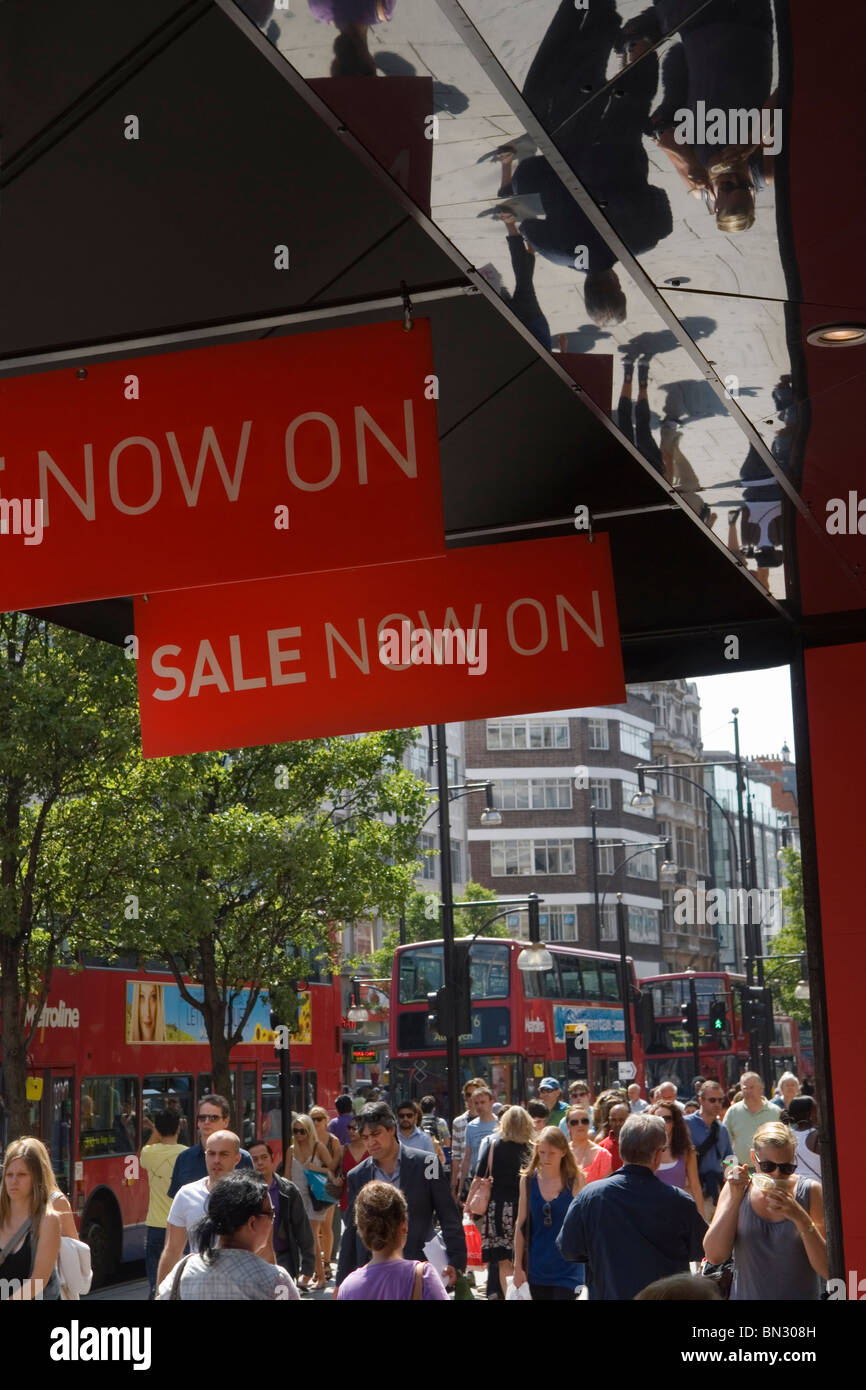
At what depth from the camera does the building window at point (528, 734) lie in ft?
276

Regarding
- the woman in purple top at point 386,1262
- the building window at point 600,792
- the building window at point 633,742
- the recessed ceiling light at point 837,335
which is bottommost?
the woman in purple top at point 386,1262

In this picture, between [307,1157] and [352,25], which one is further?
[307,1157]

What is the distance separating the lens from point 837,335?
14.2ft

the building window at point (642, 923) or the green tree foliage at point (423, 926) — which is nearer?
the green tree foliage at point (423, 926)

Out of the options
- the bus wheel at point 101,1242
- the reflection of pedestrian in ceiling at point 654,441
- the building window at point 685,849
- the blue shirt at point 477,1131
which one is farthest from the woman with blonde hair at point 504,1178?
the building window at point 685,849

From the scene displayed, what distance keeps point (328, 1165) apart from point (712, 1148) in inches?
217

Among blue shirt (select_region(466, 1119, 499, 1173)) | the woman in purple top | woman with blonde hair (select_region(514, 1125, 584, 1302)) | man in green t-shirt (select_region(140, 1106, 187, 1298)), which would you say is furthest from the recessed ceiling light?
blue shirt (select_region(466, 1119, 499, 1173))

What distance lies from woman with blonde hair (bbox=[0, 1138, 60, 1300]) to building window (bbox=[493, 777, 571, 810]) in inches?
3062

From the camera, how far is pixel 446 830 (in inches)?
919

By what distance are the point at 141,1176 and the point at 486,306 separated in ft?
55.1

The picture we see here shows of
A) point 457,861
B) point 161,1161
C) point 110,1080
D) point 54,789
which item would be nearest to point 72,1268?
point 161,1161

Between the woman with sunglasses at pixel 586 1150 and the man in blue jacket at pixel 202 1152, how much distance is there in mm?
2388

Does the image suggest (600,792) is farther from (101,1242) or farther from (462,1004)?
(101,1242)

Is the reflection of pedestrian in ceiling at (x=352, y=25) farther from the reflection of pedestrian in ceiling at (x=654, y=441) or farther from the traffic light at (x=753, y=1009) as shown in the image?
the traffic light at (x=753, y=1009)
